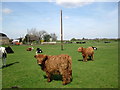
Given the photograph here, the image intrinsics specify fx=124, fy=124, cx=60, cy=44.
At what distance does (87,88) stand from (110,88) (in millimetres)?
1276

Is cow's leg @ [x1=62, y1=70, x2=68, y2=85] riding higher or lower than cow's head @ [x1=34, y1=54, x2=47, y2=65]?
lower

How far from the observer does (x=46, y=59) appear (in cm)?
777

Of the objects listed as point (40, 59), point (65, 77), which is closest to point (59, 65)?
point (65, 77)

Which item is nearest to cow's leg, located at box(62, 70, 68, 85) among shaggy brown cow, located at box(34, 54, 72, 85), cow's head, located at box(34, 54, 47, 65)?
shaggy brown cow, located at box(34, 54, 72, 85)

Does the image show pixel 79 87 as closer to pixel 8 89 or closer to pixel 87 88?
pixel 87 88

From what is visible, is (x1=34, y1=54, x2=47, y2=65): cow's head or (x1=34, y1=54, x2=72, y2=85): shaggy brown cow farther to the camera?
(x1=34, y1=54, x2=47, y2=65): cow's head

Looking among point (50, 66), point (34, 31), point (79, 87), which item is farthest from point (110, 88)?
point (34, 31)

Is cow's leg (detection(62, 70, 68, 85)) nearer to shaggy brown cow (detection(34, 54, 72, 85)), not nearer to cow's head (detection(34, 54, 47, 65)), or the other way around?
shaggy brown cow (detection(34, 54, 72, 85))

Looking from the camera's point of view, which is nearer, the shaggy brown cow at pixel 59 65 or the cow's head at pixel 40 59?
the shaggy brown cow at pixel 59 65

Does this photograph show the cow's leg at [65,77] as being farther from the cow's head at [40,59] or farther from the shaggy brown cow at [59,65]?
A: the cow's head at [40,59]

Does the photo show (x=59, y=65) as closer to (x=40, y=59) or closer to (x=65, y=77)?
(x=65, y=77)

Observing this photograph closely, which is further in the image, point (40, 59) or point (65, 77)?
point (40, 59)

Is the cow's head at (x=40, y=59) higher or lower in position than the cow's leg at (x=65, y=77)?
higher

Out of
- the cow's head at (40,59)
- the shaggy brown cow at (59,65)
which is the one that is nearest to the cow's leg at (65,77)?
the shaggy brown cow at (59,65)
